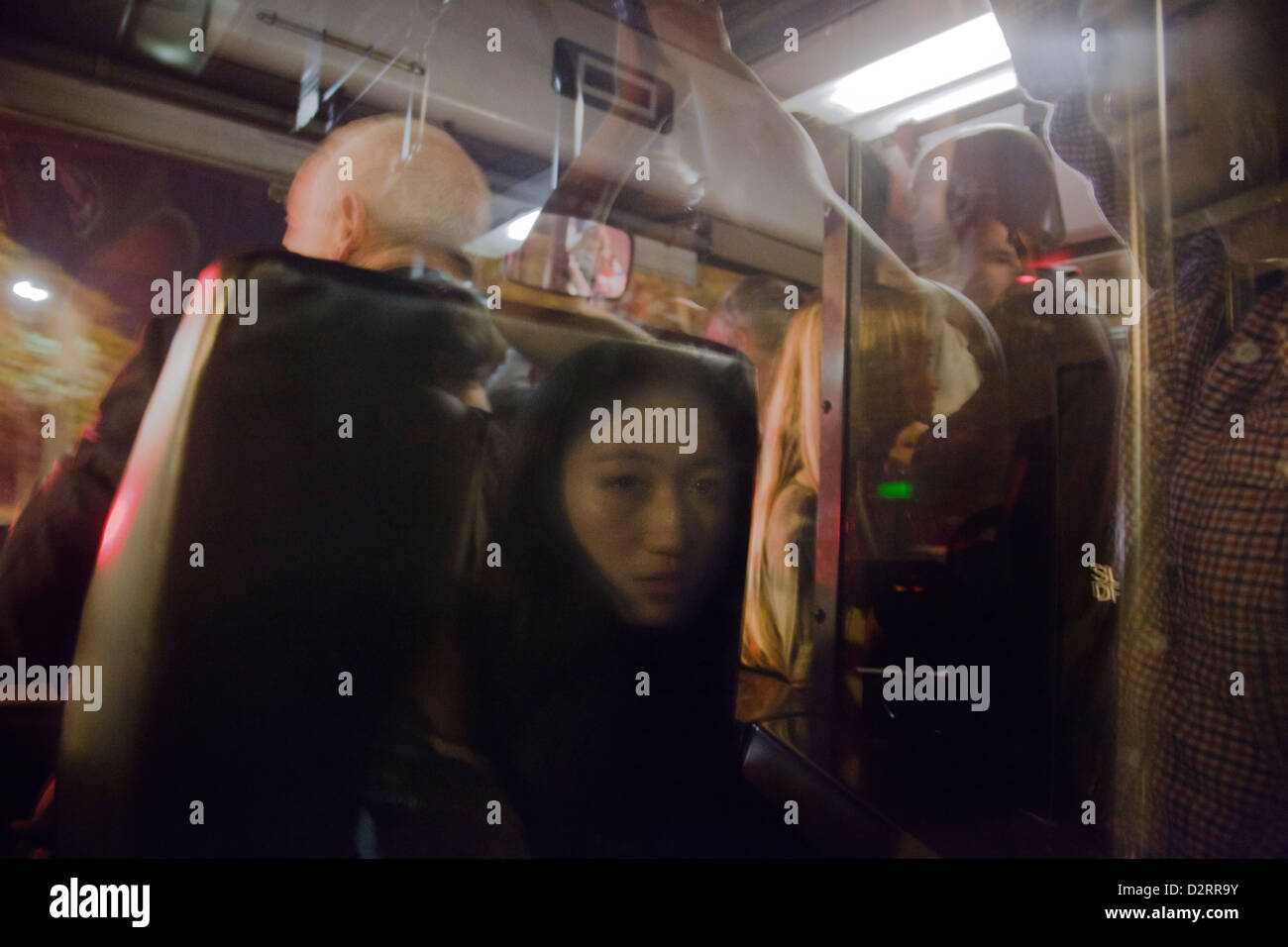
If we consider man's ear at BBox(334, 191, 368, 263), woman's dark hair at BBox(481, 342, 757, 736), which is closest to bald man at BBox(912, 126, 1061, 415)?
woman's dark hair at BBox(481, 342, 757, 736)

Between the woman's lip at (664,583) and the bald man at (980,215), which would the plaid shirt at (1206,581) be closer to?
the bald man at (980,215)

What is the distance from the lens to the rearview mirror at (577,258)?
1065 millimetres

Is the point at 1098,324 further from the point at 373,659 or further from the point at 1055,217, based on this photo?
the point at 373,659

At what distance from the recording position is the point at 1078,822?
80 cm

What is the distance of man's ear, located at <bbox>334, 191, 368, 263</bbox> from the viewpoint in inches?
37.6

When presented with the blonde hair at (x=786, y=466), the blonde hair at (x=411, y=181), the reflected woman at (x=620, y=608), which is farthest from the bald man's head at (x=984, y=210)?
the blonde hair at (x=411, y=181)

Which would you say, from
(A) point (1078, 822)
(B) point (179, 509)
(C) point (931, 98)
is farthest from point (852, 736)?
(C) point (931, 98)

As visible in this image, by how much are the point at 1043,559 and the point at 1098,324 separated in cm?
34

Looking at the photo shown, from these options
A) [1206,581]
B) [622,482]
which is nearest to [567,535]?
[622,482]

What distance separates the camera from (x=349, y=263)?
887 mm

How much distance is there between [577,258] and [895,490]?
1.99 feet

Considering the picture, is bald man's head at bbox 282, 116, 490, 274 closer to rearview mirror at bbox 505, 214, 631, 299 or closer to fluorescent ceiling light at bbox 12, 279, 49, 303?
rearview mirror at bbox 505, 214, 631, 299

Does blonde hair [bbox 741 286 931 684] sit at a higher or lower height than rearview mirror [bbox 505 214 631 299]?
lower
